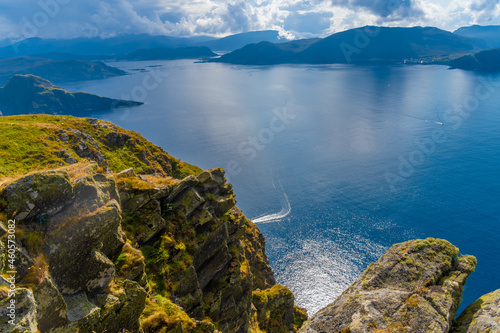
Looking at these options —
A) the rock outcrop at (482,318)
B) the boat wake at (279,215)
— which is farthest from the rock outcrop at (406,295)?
the boat wake at (279,215)

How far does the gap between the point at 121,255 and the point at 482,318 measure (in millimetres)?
19403

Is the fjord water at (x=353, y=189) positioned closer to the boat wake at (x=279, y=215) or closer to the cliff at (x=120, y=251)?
the boat wake at (x=279, y=215)

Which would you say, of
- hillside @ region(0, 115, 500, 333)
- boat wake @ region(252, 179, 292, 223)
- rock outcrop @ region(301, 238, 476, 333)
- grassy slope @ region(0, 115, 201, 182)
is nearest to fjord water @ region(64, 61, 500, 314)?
boat wake @ region(252, 179, 292, 223)

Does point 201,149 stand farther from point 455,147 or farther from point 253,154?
point 455,147

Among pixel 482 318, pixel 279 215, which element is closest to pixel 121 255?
pixel 482 318

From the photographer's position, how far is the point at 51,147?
39.5m

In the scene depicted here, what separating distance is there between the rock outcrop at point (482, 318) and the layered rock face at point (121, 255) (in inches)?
584

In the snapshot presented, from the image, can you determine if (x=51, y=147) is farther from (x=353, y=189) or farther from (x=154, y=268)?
(x=353, y=189)

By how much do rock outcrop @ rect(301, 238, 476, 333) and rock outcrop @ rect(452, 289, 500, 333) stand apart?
53cm

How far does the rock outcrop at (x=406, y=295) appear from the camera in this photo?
14.4m

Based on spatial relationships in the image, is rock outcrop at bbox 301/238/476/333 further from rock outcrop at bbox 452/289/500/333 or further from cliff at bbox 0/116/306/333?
cliff at bbox 0/116/306/333

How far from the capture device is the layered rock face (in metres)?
11.4

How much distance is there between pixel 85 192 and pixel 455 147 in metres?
180

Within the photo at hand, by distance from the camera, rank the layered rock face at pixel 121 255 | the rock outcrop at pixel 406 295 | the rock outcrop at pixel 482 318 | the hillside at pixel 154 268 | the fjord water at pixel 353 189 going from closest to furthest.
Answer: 1. the layered rock face at pixel 121 255
2. the hillside at pixel 154 268
3. the rock outcrop at pixel 482 318
4. the rock outcrop at pixel 406 295
5. the fjord water at pixel 353 189
